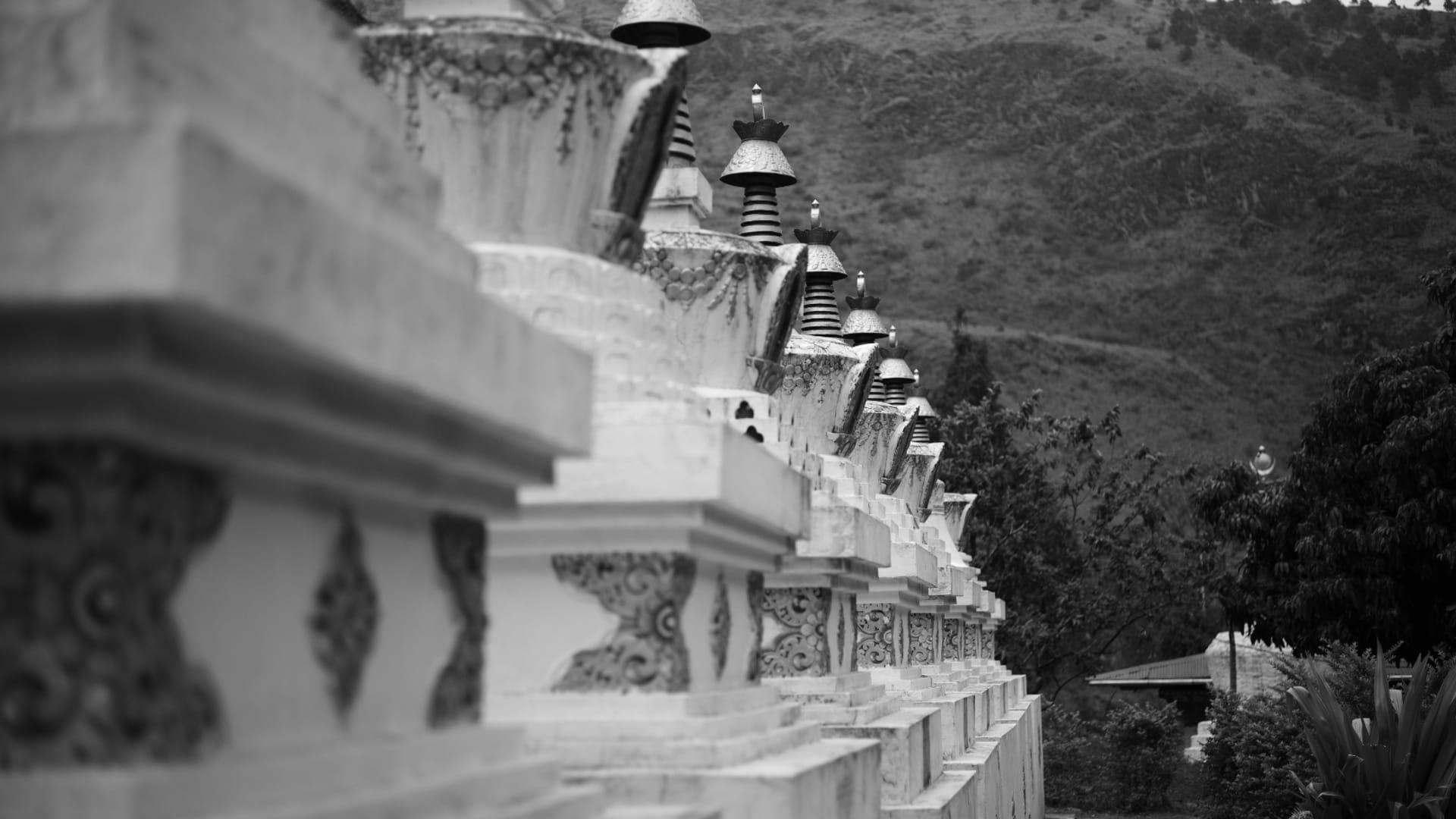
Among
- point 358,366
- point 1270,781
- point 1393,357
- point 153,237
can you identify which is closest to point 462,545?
point 358,366

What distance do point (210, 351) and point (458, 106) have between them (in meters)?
2.91

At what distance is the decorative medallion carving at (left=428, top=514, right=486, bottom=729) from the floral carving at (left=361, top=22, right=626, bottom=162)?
1745 millimetres

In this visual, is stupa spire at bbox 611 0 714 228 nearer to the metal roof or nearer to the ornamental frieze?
the ornamental frieze

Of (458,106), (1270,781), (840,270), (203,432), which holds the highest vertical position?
(840,270)

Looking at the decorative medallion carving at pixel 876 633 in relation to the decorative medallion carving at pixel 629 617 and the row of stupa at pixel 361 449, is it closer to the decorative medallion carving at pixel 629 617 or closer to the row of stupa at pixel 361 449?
the row of stupa at pixel 361 449

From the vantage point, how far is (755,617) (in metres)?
6.82

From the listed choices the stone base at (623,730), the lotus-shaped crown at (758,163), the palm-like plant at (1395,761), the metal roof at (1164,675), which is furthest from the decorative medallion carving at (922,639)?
the metal roof at (1164,675)

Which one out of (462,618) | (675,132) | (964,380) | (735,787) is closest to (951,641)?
(675,132)

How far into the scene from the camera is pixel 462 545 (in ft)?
12.9

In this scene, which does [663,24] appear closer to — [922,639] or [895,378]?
[922,639]

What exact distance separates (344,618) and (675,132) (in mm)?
5321

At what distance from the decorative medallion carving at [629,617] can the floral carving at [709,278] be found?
10.4 ft

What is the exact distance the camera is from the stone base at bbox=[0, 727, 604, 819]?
8.02ft

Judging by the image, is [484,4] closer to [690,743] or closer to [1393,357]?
[690,743]
